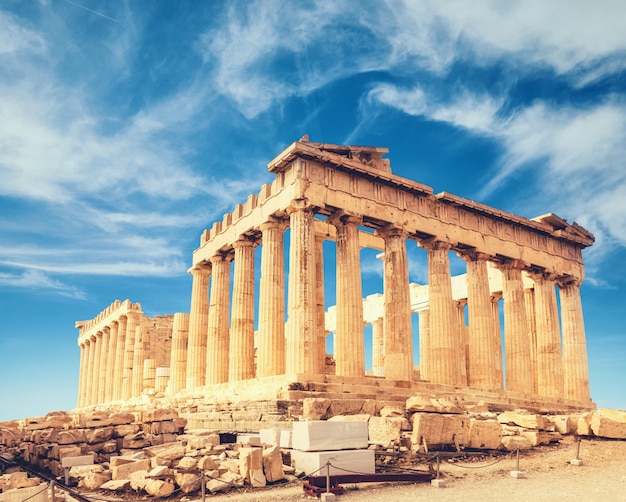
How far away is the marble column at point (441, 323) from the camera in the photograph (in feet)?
91.2

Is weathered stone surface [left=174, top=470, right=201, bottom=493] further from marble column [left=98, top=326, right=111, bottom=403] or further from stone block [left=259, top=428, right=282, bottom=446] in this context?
marble column [left=98, top=326, right=111, bottom=403]

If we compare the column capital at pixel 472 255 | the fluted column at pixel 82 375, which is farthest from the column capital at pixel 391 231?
the fluted column at pixel 82 375

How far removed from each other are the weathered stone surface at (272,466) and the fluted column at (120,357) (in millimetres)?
31563

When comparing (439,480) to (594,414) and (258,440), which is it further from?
(594,414)

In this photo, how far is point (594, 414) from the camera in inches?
771

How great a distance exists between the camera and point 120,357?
4428 cm

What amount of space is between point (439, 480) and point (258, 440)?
4761 millimetres

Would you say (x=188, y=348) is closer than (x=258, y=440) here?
No

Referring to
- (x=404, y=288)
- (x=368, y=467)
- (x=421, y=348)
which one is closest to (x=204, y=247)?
(x=404, y=288)

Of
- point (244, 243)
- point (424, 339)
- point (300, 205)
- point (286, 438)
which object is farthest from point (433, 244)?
point (286, 438)

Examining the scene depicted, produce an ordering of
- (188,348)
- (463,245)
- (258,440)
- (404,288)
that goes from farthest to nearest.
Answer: (188,348) < (463,245) < (404,288) < (258,440)

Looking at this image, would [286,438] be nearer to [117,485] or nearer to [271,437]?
[271,437]

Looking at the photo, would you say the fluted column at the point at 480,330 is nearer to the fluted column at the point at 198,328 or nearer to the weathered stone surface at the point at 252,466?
the fluted column at the point at 198,328

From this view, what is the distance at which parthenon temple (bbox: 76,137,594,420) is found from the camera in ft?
80.7
